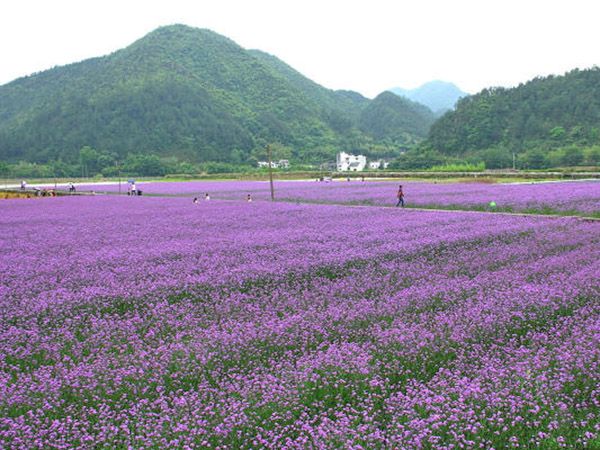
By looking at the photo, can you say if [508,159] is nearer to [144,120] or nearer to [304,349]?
[144,120]

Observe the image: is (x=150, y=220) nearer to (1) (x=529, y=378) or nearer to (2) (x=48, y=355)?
(2) (x=48, y=355)

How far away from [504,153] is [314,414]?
119 metres

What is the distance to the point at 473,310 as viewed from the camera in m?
8.34

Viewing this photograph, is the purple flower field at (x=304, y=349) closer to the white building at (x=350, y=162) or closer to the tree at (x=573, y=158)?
the tree at (x=573, y=158)

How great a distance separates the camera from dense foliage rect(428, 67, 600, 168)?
11656 cm

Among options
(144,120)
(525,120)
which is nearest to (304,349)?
(525,120)

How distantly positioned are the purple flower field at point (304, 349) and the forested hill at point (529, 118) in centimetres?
11578

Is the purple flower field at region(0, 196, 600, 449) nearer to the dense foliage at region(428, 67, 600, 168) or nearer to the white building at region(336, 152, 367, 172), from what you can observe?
the dense foliage at region(428, 67, 600, 168)

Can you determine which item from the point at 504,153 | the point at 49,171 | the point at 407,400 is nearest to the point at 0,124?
the point at 49,171

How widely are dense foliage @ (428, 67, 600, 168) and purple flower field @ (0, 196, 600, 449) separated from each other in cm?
10602

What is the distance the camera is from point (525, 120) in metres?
128

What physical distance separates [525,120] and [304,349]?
136107mm

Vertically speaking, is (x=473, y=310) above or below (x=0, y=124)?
below

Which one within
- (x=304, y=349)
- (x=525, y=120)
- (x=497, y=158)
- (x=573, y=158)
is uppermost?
(x=525, y=120)
